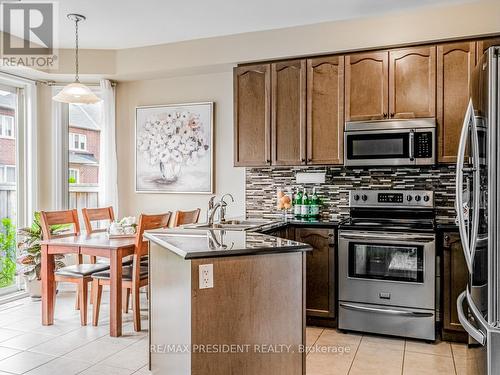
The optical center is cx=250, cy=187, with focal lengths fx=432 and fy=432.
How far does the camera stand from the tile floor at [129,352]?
9.43 ft

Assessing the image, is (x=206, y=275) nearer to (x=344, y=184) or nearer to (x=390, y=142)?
(x=390, y=142)

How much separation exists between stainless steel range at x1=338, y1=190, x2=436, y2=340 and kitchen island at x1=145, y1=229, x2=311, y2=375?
54.7 inches

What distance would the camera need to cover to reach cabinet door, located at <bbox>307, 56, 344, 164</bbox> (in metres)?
3.88

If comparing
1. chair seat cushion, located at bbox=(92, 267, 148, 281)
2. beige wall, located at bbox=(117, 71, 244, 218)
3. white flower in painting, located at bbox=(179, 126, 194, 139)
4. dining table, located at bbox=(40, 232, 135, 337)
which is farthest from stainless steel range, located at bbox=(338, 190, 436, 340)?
white flower in painting, located at bbox=(179, 126, 194, 139)

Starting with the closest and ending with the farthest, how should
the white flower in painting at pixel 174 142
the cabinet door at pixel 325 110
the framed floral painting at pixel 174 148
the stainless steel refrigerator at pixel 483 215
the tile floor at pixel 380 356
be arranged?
1. the stainless steel refrigerator at pixel 483 215
2. the tile floor at pixel 380 356
3. the cabinet door at pixel 325 110
4. the framed floral painting at pixel 174 148
5. the white flower in painting at pixel 174 142

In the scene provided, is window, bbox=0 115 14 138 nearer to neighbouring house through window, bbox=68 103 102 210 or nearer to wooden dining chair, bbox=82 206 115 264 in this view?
neighbouring house through window, bbox=68 103 102 210

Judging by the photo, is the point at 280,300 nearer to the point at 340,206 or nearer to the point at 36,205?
the point at 340,206

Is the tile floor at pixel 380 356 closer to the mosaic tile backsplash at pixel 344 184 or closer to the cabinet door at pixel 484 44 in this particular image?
the mosaic tile backsplash at pixel 344 184

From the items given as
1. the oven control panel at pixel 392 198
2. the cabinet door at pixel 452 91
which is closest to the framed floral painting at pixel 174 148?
the oven control panel at pixel 392 198

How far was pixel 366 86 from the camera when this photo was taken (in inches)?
149

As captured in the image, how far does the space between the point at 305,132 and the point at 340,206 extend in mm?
808

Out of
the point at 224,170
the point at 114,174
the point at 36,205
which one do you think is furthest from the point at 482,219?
the point at 36,205

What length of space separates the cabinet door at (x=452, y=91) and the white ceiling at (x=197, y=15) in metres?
0.41

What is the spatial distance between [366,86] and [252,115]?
1.09 m
